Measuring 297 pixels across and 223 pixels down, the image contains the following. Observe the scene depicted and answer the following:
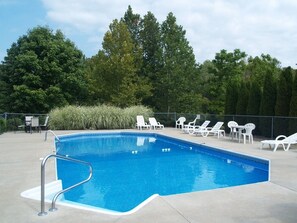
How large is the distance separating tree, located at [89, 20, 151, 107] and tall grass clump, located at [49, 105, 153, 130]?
3.68m

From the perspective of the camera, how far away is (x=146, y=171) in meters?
8.17

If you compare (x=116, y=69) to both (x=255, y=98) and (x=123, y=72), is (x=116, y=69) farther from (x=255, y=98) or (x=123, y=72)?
(x=255, y=98)

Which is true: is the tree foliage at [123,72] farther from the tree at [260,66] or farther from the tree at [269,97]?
the tree at [269,97]

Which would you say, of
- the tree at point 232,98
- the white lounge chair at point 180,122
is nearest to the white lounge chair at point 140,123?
the white lounge chair at point 180,122

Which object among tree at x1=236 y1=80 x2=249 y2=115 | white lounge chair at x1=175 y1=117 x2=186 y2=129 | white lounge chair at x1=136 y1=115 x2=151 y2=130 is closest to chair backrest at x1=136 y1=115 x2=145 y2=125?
white lounge chair at x1=136 y1=115 x2=151 y2=130

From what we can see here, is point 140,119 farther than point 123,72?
No

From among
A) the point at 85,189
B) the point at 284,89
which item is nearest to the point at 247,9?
the point at 284,89

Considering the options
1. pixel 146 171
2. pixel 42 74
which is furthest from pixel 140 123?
pixel 146 171

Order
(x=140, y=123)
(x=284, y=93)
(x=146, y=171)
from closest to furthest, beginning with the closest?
(x=146, y=171)
(x=284, y=93)
(x=140, y=123)

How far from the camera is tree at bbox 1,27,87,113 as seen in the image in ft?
66.2

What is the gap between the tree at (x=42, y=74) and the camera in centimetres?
2019

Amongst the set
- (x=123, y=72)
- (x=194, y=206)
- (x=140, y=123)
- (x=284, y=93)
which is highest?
(x=123, y=72)

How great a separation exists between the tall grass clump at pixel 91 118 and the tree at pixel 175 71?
5.64m

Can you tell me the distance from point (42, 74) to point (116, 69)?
207 inches
